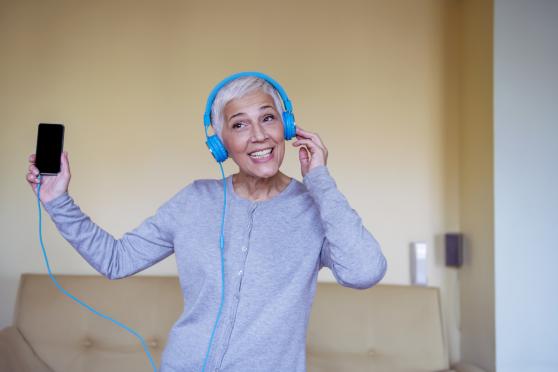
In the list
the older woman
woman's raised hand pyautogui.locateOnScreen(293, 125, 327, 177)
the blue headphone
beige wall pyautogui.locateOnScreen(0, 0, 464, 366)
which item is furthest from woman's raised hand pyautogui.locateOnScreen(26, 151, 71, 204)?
beige wall pyautogui.locateOnScreen(0, 0, 464, 366)

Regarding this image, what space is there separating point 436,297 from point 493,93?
3.01 feet

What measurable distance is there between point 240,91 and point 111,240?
51cm

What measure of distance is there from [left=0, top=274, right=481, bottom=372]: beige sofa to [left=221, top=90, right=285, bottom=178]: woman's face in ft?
3.56

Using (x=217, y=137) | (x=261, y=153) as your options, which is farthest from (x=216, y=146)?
(x=261, y=153)

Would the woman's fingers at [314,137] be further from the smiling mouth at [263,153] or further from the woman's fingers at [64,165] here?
the woman's fingers at [64,165]

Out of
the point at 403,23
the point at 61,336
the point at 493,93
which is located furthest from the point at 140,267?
the point at 403,23

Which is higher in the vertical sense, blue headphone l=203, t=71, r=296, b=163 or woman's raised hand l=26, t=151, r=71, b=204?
blue headphone l=203, t=71, r=296, b=163

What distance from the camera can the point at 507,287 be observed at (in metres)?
2.05

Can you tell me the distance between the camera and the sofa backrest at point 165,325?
213 centimetres

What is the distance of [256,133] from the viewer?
1.29m

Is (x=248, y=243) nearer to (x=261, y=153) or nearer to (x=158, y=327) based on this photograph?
(x=261, y=153)

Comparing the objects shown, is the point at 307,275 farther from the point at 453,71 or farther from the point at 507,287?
the point at 453,71

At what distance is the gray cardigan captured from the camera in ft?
3.71

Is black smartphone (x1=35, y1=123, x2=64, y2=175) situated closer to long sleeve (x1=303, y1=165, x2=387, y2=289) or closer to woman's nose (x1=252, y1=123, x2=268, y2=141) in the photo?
woman's nose (x1=252, y1=123, x2=268, y2=141)
